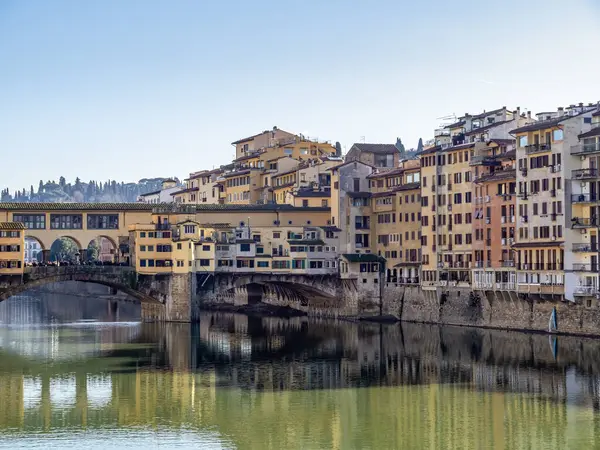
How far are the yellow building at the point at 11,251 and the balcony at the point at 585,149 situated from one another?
38.4m

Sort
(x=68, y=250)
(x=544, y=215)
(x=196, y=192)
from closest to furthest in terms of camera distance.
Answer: (x=544, y=215), (x=196, y=192), (x=68, y=250)

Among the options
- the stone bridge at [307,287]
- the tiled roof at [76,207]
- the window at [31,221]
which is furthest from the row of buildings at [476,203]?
the window at [31,221]

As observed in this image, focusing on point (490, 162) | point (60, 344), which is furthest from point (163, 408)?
point (490, 162)

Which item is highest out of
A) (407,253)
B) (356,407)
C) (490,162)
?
(490,162)

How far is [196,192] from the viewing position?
13950 cm

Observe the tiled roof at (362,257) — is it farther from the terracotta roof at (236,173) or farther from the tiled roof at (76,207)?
the terracotta roof at (236,173)

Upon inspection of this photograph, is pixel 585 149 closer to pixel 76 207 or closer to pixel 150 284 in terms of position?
pixel 150 284

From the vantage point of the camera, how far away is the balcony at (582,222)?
3023 inches

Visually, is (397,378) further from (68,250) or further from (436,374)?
(68,250)

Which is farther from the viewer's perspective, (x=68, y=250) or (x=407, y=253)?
(x=68, y=250)

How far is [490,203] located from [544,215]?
23.4 feet

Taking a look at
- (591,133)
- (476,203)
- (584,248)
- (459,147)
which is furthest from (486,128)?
(584,248)

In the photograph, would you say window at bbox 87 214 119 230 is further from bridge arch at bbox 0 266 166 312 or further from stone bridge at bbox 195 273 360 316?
stone bridge at bbox 195 273 360 316

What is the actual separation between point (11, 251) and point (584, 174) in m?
39.6
